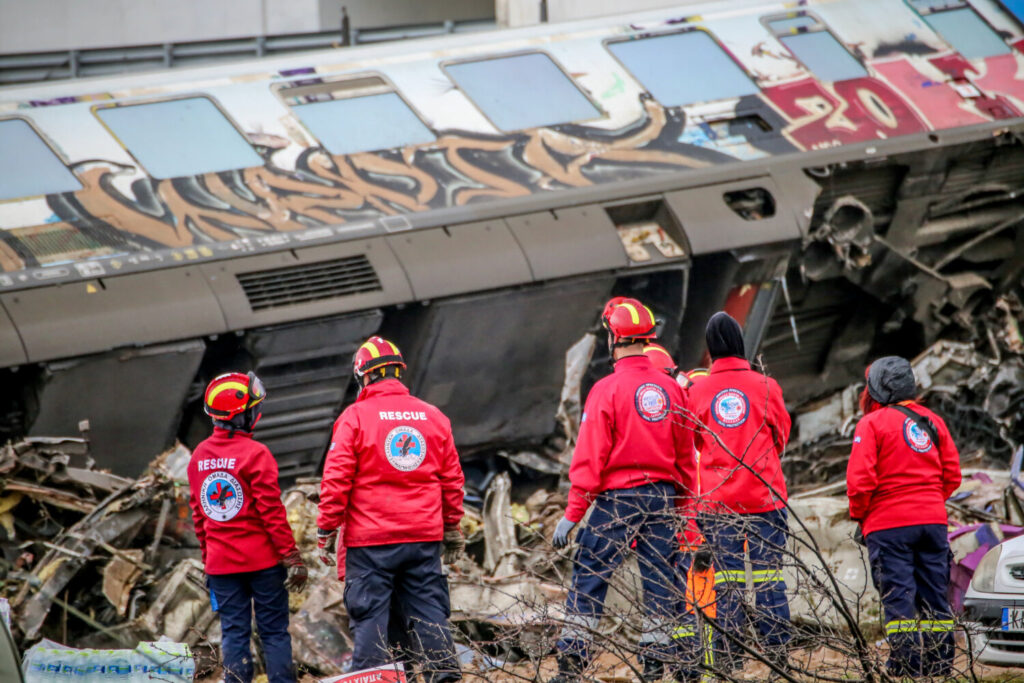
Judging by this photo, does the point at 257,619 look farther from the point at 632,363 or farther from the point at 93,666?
the point at 632,363

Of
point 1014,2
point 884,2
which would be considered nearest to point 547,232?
point 884,2

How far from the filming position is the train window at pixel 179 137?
27.6 feet

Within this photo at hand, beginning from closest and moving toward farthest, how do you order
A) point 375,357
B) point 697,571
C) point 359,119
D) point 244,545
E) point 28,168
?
point 375,357 < point 244,545 < point 697,571 < point 28,168 < point 359,119

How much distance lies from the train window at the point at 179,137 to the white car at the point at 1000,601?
5.23m

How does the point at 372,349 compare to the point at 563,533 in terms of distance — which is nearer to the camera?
the point at 563,533

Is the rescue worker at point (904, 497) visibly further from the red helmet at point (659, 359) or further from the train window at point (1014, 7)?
the train window at point (1014, 7)

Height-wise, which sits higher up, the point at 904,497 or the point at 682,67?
the point at 682,67

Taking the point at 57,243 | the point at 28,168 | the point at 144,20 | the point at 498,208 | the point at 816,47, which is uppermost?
the point at 144,20

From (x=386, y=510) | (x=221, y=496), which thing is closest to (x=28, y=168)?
(x=221, y=496)

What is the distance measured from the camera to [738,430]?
5.92 m

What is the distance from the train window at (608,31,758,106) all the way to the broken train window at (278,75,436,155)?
6.25 ft

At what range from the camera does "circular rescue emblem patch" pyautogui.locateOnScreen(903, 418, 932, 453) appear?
19.5 feet

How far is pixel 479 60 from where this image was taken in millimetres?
9578

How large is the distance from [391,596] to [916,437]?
2.59 m
